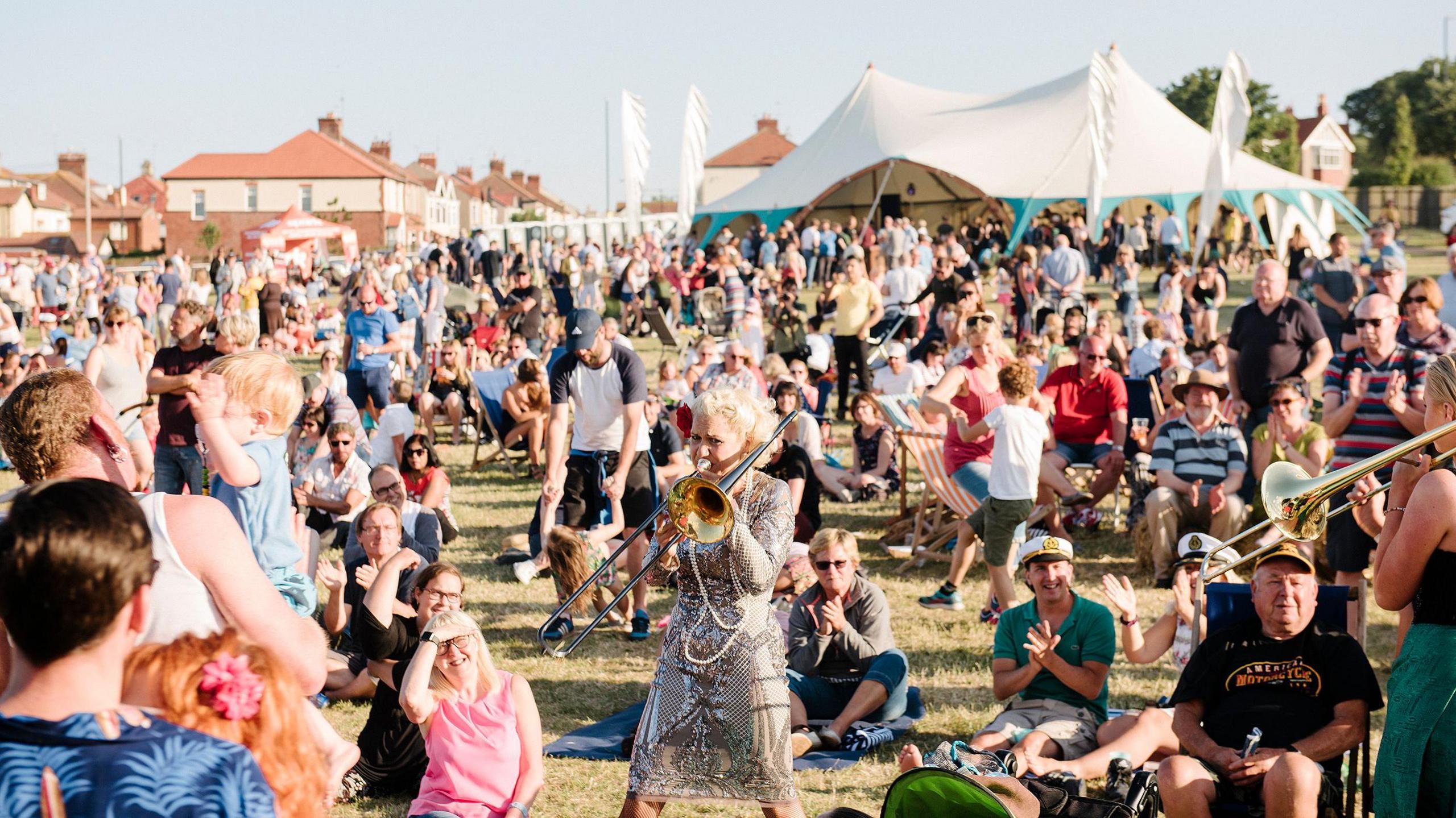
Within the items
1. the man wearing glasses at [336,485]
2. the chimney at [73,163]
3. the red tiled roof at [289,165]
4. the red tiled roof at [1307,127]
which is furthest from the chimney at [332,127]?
the man wearing glasses at [336,485]

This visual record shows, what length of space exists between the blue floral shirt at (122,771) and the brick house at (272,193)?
246ft

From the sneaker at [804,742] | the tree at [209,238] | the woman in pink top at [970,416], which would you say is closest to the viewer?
the sneaker at [804,742]

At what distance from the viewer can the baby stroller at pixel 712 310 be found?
18219mm

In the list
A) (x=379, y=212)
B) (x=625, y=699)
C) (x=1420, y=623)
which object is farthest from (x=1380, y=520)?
(x=379, y=212)

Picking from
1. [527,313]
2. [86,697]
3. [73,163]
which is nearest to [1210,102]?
[527,313]

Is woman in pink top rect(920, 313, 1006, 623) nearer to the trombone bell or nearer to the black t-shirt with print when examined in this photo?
the black t-shirt with print

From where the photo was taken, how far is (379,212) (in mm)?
75438

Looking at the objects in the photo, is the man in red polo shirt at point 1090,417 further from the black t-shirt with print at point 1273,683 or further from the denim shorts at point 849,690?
the black t-shirt with print at point 1273,683

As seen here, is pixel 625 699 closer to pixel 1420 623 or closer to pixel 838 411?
pixel 1420 623

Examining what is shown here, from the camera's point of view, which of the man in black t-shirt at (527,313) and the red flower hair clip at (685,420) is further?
the man in black t-shirt at (527,313)

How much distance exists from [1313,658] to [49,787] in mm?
3778

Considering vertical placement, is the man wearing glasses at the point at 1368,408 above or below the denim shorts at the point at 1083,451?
above

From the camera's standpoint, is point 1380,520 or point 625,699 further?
point 625,699

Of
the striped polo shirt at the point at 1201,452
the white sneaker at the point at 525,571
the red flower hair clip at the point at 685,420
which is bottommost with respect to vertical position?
the white sneaker at the point at 525,571
